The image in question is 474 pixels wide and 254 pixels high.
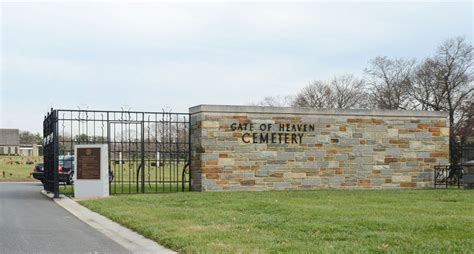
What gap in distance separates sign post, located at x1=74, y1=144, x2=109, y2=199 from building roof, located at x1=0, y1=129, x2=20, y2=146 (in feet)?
308

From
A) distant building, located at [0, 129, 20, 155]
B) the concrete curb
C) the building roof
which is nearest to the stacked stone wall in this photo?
the concrete curb

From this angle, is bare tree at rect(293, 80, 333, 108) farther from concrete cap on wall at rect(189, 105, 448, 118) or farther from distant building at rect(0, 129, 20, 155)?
distant building at rect(0, 129, 20, 155)

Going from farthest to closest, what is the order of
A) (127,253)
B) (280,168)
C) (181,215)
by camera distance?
(280,168), (181,215), (127,253)

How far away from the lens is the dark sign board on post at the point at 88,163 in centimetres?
1880

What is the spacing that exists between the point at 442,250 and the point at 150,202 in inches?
364

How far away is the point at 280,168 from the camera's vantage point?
20.6 m

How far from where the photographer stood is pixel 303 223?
10.7 metres

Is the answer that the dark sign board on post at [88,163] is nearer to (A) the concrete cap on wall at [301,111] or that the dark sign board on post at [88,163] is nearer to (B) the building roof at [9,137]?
(A) the concrete cap on wall at [301,111]

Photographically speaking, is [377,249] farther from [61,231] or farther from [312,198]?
[312,198]

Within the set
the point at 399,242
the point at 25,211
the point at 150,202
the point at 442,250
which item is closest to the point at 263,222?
the point at 399,242

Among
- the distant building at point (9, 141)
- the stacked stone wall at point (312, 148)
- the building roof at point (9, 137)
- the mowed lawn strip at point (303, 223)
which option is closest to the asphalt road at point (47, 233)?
the mowed lawn strip at point (303, 223)

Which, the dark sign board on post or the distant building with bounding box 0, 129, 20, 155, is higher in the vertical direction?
the distant building with bounding box 0, 129, 20, 155

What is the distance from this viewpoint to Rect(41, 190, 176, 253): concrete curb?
8.95 metres

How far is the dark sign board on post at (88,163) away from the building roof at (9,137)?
9384 centimetres
